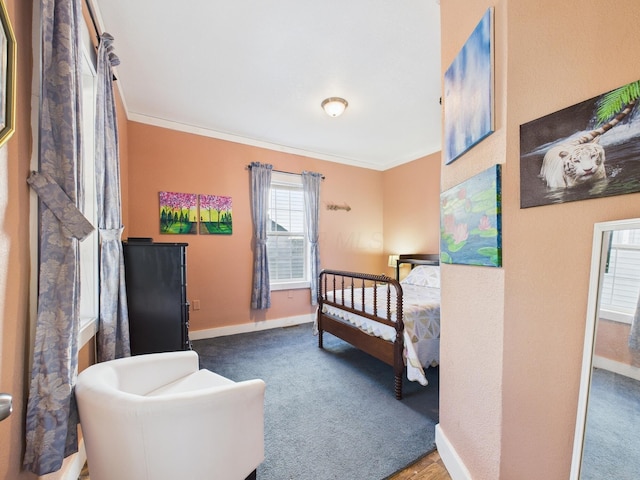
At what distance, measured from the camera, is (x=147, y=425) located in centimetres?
98

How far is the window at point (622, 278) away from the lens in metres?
0.70

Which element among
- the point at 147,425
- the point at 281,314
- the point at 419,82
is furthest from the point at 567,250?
the point at 281,314

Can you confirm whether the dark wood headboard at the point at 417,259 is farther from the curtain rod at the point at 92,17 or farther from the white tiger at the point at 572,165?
the curtain rod at the point at 92,17

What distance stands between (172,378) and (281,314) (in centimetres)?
259

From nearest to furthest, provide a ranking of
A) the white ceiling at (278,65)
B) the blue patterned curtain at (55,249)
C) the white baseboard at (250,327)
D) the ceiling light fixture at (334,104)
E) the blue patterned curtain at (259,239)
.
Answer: the blue patterned curtain at (55,249), the white ceiling at (278,65), the ceiling light fixture at (334,104), the white baseboard at (250,327), the blue patterned curtain at (259,239)

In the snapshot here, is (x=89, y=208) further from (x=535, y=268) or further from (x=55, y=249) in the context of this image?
(x=535, y=268)

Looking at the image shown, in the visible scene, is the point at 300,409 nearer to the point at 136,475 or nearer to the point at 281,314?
the point at 136,475

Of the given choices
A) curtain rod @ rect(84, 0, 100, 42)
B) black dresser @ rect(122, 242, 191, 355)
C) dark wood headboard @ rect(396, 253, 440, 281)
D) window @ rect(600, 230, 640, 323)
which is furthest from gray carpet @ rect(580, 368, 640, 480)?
dark wood headboard @ rect(396, 253, 440, 281)

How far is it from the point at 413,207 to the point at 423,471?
12.0 ft

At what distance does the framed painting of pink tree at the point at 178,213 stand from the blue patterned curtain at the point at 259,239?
76cm

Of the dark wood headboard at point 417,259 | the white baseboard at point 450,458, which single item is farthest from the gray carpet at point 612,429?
the dark wood headboard at point 417,259

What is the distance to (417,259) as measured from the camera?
4.30 metres

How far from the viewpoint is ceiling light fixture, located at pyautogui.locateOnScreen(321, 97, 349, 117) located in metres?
2.75

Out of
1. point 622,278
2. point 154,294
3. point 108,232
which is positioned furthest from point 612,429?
point 108,232
